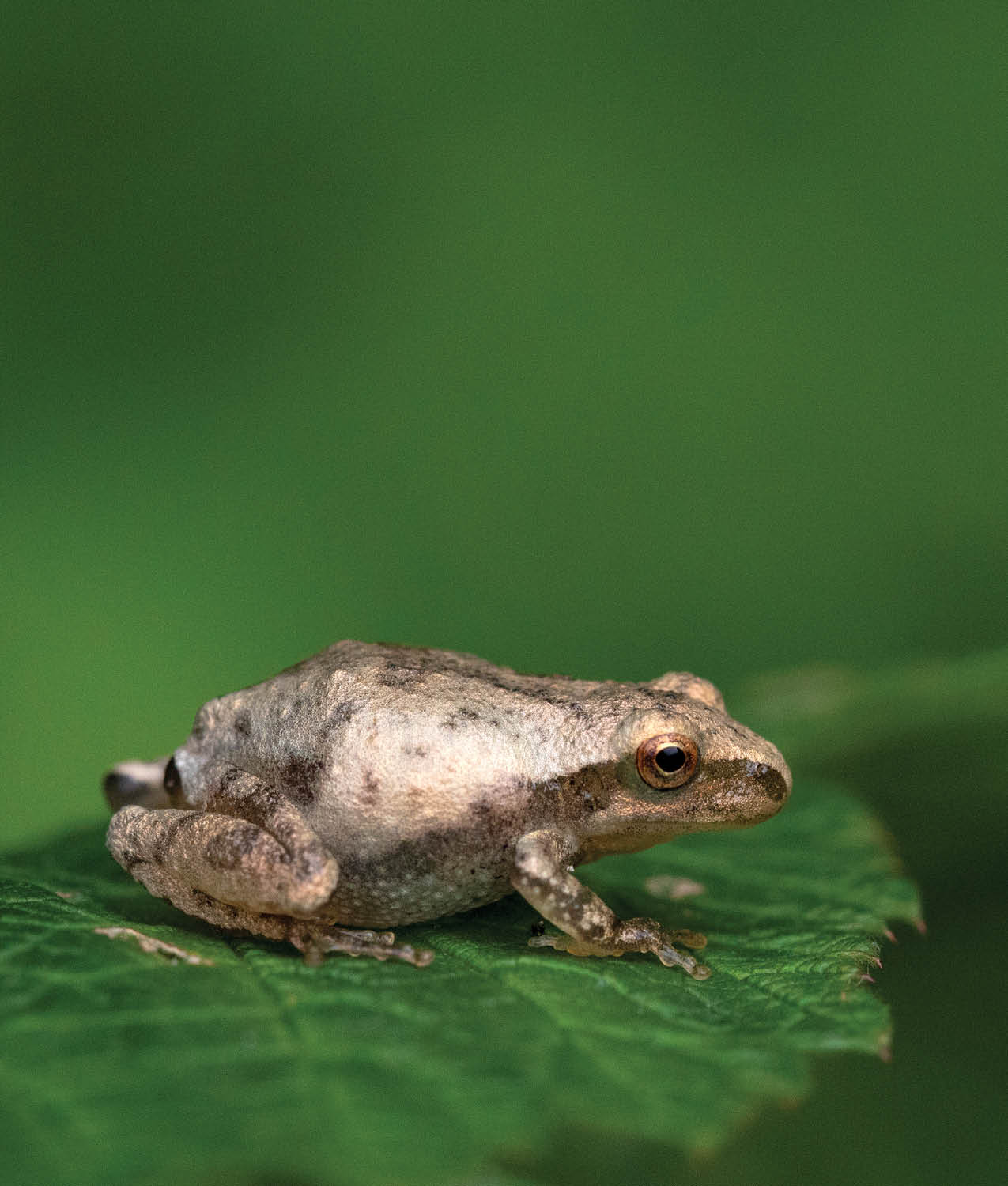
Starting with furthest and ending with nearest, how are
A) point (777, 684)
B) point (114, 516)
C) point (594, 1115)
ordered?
point (114, 516)
point (777, 684)
point (594, 1115)

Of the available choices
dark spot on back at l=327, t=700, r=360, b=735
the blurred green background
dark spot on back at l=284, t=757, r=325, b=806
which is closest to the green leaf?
dark spot on back at l=284, t=757, r=325, b=806

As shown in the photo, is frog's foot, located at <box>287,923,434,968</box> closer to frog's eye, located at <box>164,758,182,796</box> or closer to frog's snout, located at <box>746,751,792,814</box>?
frog's eye, located at <box>164,758,182,796</box>

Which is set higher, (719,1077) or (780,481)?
(780,481)

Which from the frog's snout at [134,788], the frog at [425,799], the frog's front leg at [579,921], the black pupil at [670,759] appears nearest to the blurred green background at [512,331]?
the frog's snout at [134,788]

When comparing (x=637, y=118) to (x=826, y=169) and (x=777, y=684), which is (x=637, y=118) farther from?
(x=777, y=684)

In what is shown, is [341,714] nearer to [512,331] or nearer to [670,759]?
[670,759]

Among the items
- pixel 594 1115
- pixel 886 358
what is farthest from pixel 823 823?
pixel 886 358

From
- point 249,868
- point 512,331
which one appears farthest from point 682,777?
point 512,331
